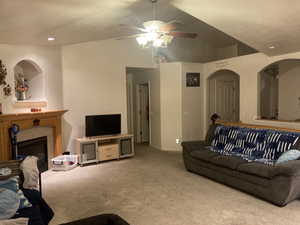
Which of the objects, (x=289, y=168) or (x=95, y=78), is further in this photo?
(x=95, y=78)

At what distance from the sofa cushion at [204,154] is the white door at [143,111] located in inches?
140

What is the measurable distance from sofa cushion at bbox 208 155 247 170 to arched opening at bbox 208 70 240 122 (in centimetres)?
330

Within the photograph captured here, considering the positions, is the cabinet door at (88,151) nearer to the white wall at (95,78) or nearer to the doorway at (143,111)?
the white wall at (95,78)

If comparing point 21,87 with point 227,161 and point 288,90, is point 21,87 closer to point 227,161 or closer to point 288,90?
point 227,161

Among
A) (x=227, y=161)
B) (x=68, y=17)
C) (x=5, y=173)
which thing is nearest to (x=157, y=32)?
(x=68, y=17)

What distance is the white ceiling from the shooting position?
3107mm

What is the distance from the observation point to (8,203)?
Result: 226 cm

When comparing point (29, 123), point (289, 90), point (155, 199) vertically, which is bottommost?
point (155, 199)

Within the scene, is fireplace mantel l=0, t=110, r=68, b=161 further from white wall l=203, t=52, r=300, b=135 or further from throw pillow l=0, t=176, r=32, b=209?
white wall l=203, t=52, r=300, b=135

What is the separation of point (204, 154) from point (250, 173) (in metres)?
1.05

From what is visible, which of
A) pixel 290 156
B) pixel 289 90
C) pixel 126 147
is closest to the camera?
pixel 290 156

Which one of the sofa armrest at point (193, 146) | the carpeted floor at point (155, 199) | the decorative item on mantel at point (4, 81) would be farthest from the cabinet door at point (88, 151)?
the sofa armrest at point (193, 146)

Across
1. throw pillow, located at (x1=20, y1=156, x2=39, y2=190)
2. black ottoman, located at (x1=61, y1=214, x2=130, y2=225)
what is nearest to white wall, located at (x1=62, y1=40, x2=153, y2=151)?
throw pillow, located at (x1=20, y1=156, x2=39, y2=190)

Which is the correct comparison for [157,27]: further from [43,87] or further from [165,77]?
[165,77]
